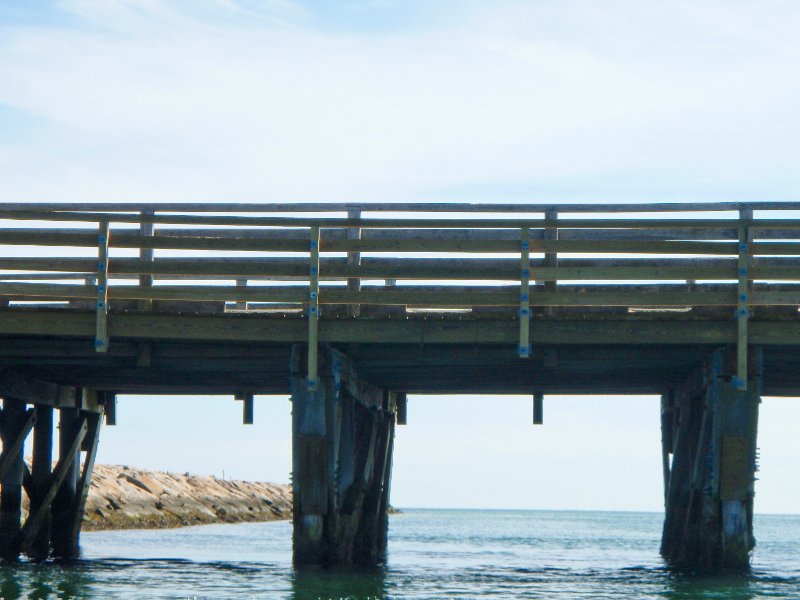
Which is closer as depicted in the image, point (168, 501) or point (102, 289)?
point (102, 289)

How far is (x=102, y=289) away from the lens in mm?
16047

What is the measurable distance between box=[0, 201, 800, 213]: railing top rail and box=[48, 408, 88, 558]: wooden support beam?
6.76m

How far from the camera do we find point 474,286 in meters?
16.7

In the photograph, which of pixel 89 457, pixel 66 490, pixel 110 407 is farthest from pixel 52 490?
pixel 110 407

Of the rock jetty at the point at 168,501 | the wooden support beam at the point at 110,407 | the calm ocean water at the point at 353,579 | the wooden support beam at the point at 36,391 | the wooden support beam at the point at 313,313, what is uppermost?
the wooden support beam at the point at 313,313

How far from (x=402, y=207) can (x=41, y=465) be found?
9367 mm

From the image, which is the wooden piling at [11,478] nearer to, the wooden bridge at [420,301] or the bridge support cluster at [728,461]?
the wooden bridge at [420,301]

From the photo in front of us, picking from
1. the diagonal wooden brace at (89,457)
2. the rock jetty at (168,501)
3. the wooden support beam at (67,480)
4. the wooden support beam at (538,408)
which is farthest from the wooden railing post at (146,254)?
the rock jetty at (168,501)

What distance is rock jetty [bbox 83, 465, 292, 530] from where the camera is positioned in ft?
125

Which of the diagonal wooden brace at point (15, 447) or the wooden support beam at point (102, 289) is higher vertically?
the wooden support beam at point (102, 289)

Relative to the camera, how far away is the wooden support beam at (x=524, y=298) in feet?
51.8

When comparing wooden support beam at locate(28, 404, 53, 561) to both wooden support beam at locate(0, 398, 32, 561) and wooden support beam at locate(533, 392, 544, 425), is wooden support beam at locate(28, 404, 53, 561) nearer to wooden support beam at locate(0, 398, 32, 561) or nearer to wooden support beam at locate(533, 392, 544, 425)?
wooden support beam at locate(0, 398, 32, 561)

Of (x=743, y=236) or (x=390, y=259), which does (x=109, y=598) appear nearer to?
(x=390, y=259)

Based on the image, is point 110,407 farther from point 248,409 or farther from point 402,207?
point 402,207
